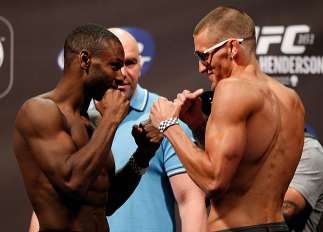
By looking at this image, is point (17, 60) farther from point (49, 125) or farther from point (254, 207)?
point (254, 207)

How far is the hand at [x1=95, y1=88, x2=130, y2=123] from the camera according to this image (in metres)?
1.65

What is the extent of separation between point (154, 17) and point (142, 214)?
1.48 meters

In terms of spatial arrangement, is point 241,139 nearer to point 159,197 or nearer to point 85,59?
point 85,59

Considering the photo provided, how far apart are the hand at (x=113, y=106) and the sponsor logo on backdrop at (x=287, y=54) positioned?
1.56 metres

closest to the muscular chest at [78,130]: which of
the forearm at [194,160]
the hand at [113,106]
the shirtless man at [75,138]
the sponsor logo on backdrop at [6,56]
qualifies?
the shirtless man at [75,138]

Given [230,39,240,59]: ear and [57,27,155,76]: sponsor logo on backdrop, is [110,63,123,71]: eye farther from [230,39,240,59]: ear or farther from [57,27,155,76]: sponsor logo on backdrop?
[57,27,155,76]: sponsor logo on backdrop

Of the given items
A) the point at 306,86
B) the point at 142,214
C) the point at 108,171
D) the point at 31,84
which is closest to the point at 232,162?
the point at 108,171

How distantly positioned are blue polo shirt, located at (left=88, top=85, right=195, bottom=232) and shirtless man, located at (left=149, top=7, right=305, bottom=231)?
27.9 inches

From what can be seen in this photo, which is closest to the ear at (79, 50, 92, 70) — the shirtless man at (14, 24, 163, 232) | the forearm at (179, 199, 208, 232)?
the shirtless man at (14, 24, 163, 232)

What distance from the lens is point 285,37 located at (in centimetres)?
296

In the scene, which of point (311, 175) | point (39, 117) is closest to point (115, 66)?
point (39, 117)

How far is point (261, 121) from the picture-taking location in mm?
1501

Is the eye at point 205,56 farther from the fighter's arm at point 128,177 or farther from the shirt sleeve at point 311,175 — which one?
the shirt sleeve at point 311,175

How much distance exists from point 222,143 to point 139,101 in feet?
3.96
